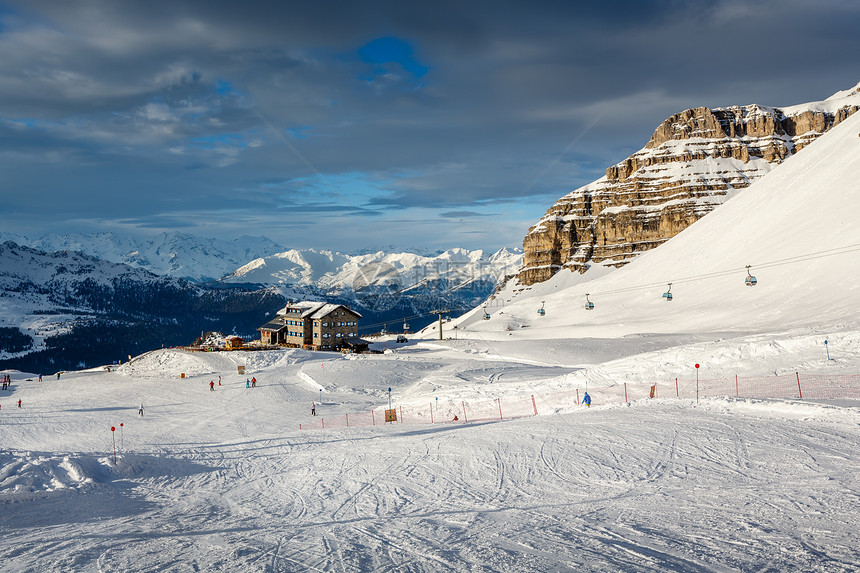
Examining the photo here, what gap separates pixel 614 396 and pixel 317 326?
218 ft

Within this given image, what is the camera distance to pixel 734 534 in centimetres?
1125

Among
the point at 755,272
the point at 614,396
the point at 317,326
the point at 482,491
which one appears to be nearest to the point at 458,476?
the point at 482,491

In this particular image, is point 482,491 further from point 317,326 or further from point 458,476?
point 317,326

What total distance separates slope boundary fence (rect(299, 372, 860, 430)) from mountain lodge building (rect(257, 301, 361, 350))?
52.3 m

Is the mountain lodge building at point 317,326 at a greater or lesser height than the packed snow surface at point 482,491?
greater

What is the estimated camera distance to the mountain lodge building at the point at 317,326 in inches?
3542

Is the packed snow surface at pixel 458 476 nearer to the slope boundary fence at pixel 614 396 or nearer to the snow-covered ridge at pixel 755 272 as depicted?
the slope boundary fence at pixel 614 396

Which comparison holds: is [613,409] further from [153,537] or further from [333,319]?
[333,319]

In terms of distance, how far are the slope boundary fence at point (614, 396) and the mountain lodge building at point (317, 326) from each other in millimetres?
52250

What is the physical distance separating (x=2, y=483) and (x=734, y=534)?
21.3 m

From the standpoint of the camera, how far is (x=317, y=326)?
90438 millimetres

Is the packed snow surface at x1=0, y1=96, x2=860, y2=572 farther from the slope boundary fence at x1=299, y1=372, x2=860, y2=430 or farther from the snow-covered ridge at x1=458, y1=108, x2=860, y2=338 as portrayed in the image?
the snow-covered ridge at x1=458, y1=108, x2=860, y2=338

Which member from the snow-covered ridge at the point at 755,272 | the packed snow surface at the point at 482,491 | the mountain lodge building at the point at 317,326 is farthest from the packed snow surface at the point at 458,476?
the mountain lodge building at the point at 317,326

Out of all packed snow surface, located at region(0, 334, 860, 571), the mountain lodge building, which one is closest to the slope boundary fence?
packed snow surface, located at region(0, 334, 860, 571)
